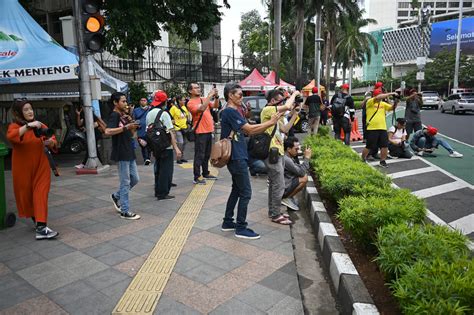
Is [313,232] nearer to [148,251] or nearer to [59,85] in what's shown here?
[148,251]

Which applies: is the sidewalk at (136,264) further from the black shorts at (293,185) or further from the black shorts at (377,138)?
the black shorts at (377,138)

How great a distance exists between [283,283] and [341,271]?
543 millimetres

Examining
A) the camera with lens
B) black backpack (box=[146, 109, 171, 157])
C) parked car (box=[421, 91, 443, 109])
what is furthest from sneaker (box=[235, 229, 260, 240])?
parked car (box=[421, 91, 443, 109])

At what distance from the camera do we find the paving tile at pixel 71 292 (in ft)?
10.1

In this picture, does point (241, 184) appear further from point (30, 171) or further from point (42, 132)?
point (30, 171)

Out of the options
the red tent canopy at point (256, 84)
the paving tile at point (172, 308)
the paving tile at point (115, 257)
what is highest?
the red tent canopy at point (256, 84)

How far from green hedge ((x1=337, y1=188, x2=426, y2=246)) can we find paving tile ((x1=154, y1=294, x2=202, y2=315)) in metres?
1.59

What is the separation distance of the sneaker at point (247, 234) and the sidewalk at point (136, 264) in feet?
0.25

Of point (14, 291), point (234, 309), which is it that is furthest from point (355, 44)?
point (14, 291)

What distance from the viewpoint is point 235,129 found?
4.09m

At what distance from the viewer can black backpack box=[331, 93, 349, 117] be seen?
10.1 metres

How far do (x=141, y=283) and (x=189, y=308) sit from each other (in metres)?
0.62

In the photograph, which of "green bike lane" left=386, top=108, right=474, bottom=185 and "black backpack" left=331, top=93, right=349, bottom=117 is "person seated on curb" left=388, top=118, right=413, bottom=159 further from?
"black backpack" left=331, top=93, right=349, bottom=117

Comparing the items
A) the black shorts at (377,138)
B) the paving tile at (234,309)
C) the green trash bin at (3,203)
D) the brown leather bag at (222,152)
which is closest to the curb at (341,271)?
the paving tile at (234,309)
